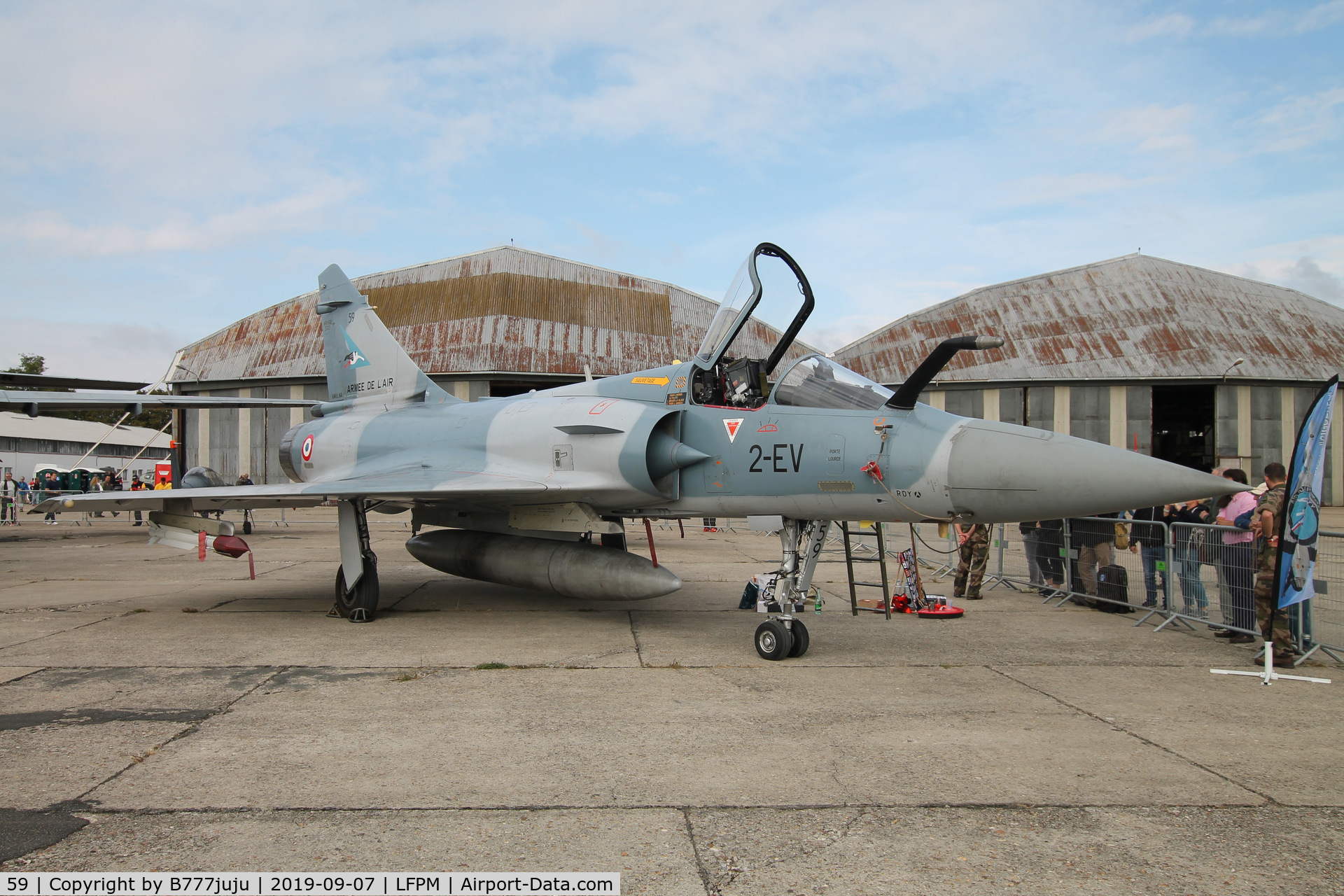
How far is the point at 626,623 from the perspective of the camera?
8.34 metres

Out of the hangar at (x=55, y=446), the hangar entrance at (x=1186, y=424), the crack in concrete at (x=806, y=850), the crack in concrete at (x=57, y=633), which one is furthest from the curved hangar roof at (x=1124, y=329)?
the hangar at (x=55, y=446)

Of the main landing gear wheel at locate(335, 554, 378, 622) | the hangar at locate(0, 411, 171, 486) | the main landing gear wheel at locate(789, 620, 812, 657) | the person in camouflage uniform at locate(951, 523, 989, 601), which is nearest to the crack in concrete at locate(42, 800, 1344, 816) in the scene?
the main landing gear wheel at locate(789, 620, 812, 657)

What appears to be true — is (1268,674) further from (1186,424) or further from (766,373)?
(1186,424)

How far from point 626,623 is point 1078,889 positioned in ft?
19.1

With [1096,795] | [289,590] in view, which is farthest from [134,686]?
[1096,795]

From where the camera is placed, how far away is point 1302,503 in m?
6.25

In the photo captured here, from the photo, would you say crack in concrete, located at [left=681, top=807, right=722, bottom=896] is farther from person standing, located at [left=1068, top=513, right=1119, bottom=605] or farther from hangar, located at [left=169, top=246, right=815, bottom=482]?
hangar, located at [left=169, top=246, right=815, bottom=482]

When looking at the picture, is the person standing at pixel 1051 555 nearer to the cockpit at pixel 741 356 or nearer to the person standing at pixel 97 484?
the cockpit at pixel 741 356

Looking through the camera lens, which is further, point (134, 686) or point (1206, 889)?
point (134, 686)

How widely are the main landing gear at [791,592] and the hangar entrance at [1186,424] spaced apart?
3182 centimetres

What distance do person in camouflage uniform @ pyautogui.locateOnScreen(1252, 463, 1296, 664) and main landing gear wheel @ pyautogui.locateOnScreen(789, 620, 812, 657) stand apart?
12.1 ft

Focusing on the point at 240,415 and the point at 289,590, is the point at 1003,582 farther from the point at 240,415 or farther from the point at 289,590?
the point at 240,415

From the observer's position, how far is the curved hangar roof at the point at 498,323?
33.6 metres

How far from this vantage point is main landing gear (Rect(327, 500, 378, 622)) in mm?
8359
